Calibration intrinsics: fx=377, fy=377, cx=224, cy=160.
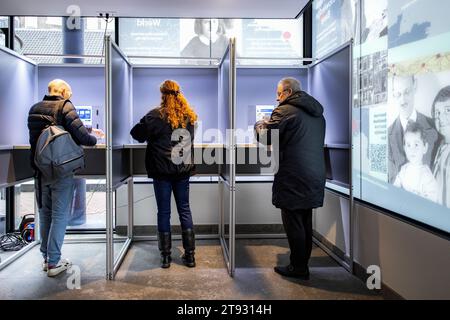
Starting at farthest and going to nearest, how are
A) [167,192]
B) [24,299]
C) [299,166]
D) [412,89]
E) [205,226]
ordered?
[205,226]
[167,192]
[299,166]
[24,299]
[412,89]

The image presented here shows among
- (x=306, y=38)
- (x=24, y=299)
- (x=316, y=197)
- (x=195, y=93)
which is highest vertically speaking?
(x=306, y=38)

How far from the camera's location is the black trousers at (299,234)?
2572 millimetres

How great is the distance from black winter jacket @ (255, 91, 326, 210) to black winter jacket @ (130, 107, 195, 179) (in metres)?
0.68

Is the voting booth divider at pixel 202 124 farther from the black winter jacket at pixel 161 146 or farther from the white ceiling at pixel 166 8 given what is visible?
the white ceiling at pixel 166 8

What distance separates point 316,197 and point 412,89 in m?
0.89

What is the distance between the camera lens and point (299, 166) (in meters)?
2.48

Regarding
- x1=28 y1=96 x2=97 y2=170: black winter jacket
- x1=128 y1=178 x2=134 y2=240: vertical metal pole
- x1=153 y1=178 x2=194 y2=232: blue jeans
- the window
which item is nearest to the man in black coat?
x1=153 y1=178 x2=194 y2=232: blue jeans

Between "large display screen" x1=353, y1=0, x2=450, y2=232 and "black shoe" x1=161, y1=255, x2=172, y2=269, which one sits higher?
"large display screen" x1=353, y1=0, x2=450, y2=232

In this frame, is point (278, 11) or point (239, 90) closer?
point (278, 11)

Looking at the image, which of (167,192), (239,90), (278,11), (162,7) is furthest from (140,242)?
(278,11)

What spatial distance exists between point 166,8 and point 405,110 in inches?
82.8

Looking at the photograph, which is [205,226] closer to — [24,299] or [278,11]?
[24,299]

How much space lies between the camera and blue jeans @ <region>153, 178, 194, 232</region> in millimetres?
2758

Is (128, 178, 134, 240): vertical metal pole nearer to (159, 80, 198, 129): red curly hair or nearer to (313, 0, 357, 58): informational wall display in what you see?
(159, 80, 198, 129): red curly hair
